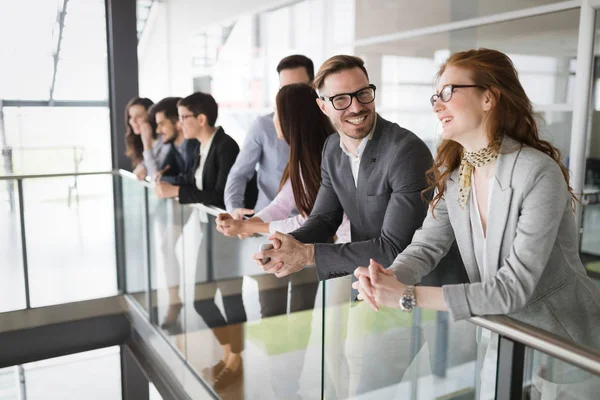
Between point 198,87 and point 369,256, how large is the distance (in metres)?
6.70

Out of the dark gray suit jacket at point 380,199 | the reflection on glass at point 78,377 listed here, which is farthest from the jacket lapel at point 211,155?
the reflection on glass at point 78,377

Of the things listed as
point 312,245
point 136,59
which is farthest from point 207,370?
point 136,59

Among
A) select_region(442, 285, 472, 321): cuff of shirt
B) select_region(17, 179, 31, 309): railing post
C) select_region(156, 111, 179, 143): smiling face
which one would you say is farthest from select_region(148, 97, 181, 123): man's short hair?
select_region(442, 285, 472, 321): cuff of shirt

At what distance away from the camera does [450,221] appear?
1.81m

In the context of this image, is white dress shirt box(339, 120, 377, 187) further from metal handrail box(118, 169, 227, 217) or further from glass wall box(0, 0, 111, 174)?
glass wall box(0, 0, 111, 174)

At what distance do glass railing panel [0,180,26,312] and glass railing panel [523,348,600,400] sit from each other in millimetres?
5112

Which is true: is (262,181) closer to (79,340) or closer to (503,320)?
(503,320)

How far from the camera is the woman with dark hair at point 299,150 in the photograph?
2805 millimetres

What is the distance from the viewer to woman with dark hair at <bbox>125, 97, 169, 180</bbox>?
17.3ft

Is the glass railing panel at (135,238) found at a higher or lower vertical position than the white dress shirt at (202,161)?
lower

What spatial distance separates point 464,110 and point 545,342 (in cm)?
70

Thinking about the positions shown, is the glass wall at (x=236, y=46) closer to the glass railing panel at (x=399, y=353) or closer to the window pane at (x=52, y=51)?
the window pane at (x=52, y=51)

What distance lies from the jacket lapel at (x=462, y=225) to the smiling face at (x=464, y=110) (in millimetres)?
152

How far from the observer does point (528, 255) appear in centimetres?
150
